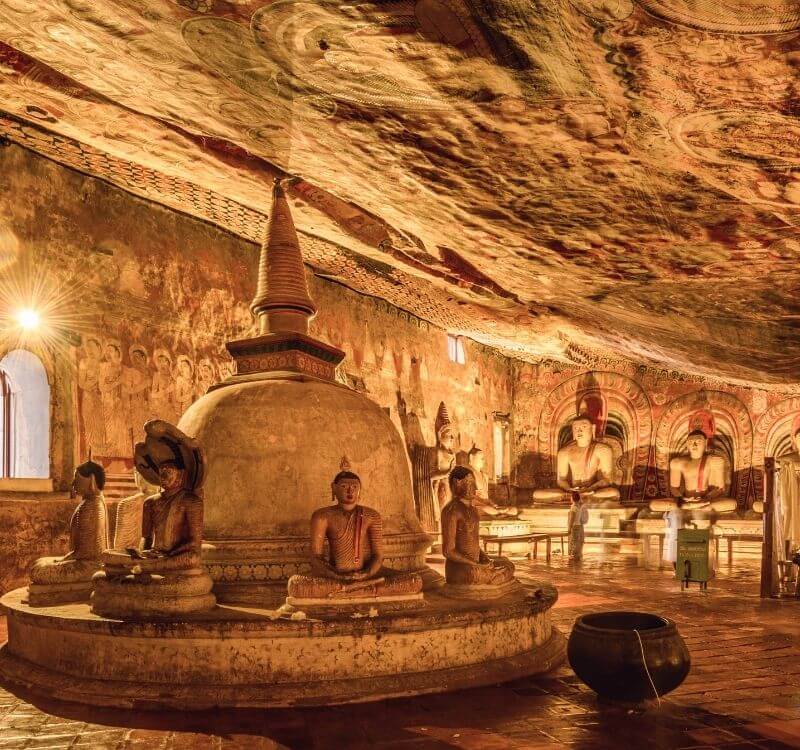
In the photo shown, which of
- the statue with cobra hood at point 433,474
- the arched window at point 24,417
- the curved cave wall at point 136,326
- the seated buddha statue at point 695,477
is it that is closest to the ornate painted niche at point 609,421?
the seated buddha statue at point 695,477

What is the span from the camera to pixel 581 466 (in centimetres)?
1934

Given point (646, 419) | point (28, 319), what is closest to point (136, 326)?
point (28, 319)

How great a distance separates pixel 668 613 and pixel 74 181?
26.5ft

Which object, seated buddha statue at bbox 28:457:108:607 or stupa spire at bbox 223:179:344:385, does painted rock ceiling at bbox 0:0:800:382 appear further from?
seated buddha statue at bbox 28:457:108:607

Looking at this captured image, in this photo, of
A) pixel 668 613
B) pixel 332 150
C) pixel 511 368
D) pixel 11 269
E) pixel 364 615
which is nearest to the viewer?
pixel 364 615

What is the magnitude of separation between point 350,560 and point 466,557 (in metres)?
1.08

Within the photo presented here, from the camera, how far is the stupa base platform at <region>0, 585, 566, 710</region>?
15.3 feet

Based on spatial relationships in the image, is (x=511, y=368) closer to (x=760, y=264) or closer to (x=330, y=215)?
(x=330, y=215)

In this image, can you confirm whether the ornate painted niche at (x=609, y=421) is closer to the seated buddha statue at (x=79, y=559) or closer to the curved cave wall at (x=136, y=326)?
the curved cave wall at (x=136, y=326)

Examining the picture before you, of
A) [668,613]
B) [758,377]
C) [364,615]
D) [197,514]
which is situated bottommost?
[668,613]

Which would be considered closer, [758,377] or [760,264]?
[760,264]

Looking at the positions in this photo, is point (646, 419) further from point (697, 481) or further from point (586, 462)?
point (697, 481)

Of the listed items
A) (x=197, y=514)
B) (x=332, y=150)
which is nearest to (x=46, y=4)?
(x=332, y=150)

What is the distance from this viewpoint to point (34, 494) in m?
8.70
